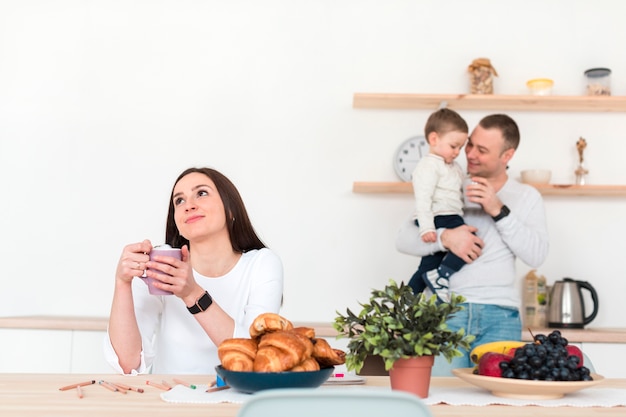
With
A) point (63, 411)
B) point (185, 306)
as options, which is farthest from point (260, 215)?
point (63, 411)

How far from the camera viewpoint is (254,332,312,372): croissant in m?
1.29

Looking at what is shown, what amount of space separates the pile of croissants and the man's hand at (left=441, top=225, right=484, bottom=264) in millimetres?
1513

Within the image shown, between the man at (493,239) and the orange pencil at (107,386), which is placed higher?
the man at (493,239)

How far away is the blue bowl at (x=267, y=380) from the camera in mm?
1275

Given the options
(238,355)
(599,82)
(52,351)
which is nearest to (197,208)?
(238,355)

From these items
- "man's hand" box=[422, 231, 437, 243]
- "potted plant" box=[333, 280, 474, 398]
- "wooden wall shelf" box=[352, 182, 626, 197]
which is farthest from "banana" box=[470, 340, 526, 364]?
"wooden wall shelf" box=[352, 182, 626, 197]

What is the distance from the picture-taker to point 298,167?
11.9 ft

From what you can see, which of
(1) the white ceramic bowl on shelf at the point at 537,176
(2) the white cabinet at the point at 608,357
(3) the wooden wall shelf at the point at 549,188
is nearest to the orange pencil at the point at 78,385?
(3) the wooden wall shelf at the point at 549,188

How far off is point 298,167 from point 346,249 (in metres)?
0.46

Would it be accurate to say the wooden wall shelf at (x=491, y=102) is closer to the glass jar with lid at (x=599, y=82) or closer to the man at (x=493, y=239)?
the glass jar with lid at (x=599, y=82)

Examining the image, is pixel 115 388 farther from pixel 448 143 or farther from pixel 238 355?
pixel 448 143

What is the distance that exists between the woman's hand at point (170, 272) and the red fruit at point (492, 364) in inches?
27.9

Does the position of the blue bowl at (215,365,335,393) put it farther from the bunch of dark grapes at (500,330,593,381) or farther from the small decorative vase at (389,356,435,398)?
the bunch of dark grapes at (500,330,593,381)

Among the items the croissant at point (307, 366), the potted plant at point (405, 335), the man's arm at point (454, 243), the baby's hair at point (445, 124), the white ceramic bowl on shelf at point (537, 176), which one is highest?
the baby's hair at point (445, 124)
